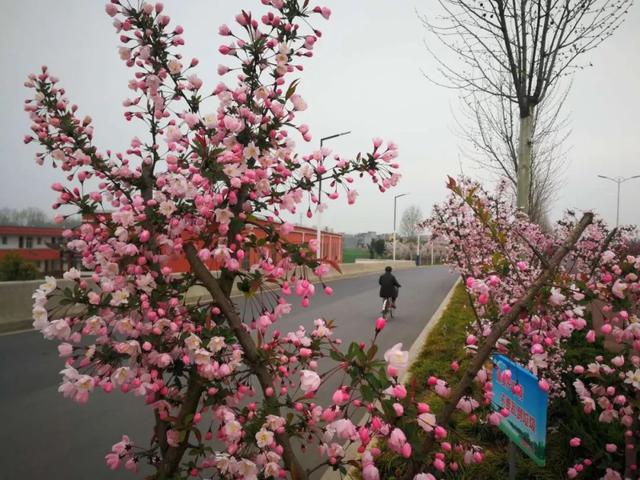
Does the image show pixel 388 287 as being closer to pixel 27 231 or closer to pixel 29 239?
pixel 27 231

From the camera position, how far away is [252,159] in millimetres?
2078

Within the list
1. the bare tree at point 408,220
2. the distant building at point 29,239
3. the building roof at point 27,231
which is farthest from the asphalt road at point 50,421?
the bare tree at point 408,220

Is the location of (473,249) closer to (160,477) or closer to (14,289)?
(160,477)

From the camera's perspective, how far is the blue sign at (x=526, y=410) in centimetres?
223

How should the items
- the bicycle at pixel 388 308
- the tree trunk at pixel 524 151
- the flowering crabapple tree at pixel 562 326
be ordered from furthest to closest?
the bicycle at pixel 388 308 < the tree trunk at pixel 524 151 < the flowering crabapple tree at pixel 562 326

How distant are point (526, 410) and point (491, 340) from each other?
3.44 ft

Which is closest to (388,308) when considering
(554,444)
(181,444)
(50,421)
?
(554,444)

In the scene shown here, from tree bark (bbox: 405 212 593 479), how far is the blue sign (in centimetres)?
53

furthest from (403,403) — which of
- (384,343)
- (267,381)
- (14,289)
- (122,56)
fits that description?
(14,289)

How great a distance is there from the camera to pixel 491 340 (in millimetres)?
1642

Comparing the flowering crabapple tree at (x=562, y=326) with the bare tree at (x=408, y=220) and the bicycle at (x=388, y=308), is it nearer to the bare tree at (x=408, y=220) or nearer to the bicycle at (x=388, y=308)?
the bicycle at (x=388, y=308)

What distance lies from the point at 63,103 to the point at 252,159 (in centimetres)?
101

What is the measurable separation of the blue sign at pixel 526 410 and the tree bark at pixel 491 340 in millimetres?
532

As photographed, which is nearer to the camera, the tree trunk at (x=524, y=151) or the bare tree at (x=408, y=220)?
the tree trunk at (x=524, y=151)
